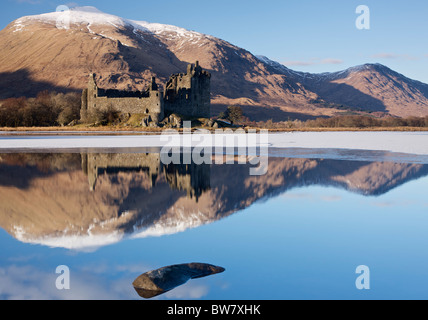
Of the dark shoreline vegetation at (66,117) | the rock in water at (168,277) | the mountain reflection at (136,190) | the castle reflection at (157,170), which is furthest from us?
the dark shoreline vegetation at (66,117)

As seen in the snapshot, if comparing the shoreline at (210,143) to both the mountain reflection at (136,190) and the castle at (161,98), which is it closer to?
the mountain reflection at (136,190)

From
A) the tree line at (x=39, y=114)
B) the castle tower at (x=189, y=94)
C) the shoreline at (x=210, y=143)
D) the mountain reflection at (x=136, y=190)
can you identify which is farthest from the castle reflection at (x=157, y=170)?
the tree line at (x=39, y=114)

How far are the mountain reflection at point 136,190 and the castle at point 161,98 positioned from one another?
41672mm

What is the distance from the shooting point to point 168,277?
601 cm

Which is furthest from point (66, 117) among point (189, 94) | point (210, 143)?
point (210, 143)

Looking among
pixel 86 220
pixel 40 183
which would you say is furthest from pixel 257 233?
pixel 40 183

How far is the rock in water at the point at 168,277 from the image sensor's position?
18.8ft

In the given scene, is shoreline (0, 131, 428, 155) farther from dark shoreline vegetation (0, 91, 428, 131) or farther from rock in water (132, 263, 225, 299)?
rock in water (132, 263, 225, 299)

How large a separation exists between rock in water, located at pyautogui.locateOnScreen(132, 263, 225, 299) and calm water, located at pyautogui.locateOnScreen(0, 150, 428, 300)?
128 millimetres

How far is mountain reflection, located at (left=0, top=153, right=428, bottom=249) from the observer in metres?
8.69

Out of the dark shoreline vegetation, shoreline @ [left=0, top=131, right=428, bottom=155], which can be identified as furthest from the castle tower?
shoreline @ [left=0, top=131, right=428, bottom=155]

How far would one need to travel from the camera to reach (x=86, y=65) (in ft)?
518
